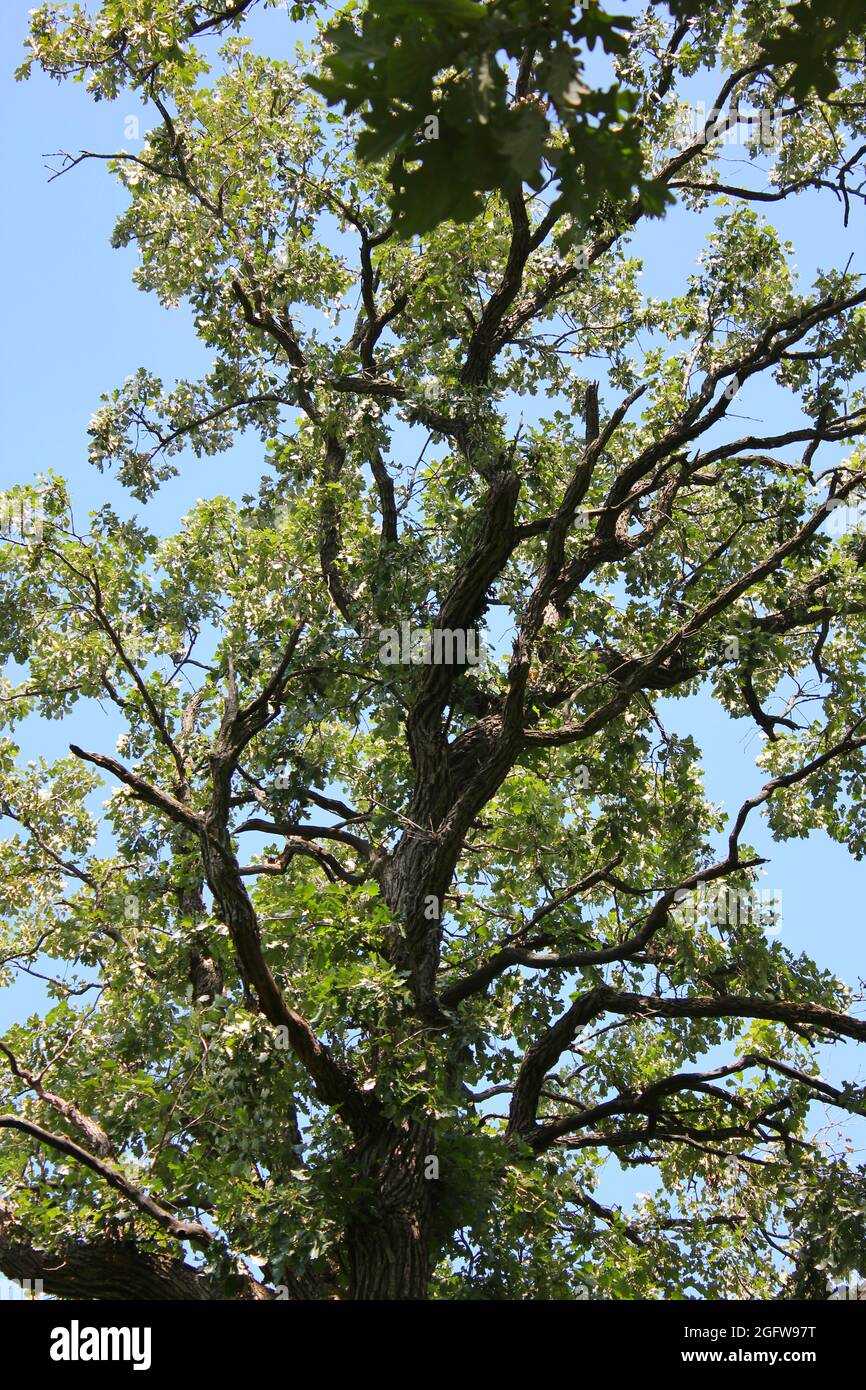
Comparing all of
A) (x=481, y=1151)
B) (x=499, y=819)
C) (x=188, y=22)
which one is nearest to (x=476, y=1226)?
(x=481, y=1151)

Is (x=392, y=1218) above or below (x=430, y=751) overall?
below

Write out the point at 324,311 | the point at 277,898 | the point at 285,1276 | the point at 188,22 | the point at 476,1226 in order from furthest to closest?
1. the point at 324,311
2. the point at 188,22
3. the point at 277,898
4. the point at 476,1226
5. the point at 285,1276

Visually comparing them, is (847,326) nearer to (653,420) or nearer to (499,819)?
(653,420)

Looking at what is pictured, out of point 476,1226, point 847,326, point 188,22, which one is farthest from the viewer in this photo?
point 847,326

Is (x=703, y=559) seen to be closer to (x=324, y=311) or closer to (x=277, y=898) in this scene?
(x=324, y=311)

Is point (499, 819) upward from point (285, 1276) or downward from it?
upward

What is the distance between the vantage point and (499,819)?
36.6ft

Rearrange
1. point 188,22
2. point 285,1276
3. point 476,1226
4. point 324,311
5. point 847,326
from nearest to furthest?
point 285,1276 < point 476,1226 < point 188,22 < point 847,326 < point 324,311

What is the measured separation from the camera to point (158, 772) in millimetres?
11039

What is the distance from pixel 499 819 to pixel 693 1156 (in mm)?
3199

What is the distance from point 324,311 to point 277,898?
17.0 ft
